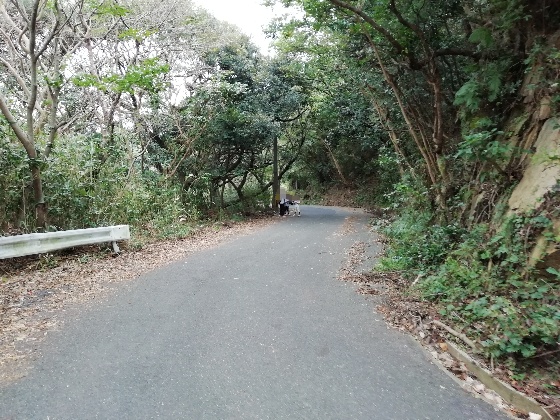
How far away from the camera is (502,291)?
4707 mm

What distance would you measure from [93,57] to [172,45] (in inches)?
117

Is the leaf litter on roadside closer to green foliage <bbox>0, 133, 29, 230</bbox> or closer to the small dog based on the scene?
green foliage <bbox>0, 133, 29, 230</bbox>

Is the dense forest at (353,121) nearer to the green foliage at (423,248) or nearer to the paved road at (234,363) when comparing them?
the green foliage at (423,248)

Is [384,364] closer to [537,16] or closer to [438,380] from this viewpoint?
[438,380]

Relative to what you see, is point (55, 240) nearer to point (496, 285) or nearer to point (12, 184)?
point (12, 184)

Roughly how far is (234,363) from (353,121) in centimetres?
1782

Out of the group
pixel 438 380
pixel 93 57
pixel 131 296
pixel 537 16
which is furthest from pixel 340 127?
pixel 438 380

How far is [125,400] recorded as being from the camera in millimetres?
3199

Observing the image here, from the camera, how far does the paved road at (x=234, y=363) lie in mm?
3119

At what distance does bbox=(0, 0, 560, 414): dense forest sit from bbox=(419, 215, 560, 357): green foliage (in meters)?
0.02

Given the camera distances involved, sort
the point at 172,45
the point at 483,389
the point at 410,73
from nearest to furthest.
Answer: the point at 483,389 → the point at 410,73 → the point at 172,45

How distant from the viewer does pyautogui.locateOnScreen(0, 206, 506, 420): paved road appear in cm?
312

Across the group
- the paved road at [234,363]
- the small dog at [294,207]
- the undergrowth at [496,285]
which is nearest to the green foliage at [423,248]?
the undergrowth at [496,285]

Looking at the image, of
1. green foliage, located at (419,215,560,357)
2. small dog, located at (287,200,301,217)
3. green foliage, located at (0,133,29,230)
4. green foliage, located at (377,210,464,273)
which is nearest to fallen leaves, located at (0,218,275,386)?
green foliage, located at (0,133,29,230)
